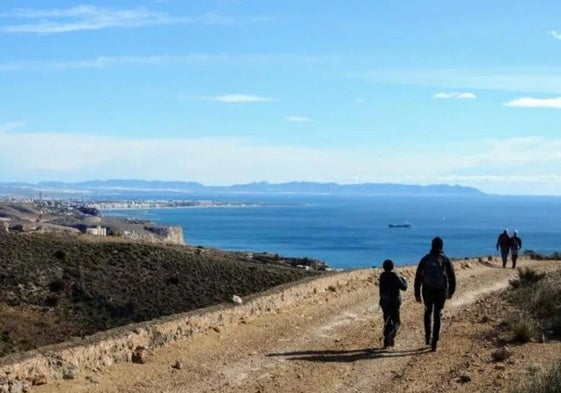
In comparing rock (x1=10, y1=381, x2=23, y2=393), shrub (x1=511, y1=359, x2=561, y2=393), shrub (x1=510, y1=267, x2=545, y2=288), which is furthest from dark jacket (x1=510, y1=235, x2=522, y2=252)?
rock (x1=10, y1=381, x2=23, y2=393)

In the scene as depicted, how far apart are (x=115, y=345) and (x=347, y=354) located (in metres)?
→ 3.37

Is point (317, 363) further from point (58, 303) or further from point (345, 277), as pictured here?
point (58, 303)

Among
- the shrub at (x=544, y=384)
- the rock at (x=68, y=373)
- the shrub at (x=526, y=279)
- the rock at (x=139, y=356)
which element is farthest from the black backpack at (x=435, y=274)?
the shrub at (x=526, y=279)

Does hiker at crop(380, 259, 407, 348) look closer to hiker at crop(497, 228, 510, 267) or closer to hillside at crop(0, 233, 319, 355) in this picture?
hiker at crop(497, 228, 510, 267)

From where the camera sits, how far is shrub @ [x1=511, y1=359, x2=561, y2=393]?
26.1ft

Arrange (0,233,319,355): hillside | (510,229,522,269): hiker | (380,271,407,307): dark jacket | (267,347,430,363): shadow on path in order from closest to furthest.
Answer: (267,347,430,363): shadow on path → (380,271,407,307): dark jacket → (510,229,522,269): hiker → (0,233,319,355): hillside

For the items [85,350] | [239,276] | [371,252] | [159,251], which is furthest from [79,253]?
[371,252]

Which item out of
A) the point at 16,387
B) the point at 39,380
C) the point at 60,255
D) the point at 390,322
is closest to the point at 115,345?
the point at 39,380

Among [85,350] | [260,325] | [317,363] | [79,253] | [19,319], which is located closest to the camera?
[85,350]

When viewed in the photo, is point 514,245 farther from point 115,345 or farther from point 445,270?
point 115,345

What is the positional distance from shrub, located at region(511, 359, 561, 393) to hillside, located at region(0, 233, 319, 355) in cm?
2167

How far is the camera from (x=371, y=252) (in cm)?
11875

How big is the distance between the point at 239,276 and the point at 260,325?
2978 centimetres

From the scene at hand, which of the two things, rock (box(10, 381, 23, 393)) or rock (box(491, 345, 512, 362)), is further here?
rock (box(491, 345, 512, 362))
